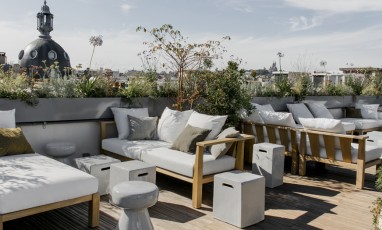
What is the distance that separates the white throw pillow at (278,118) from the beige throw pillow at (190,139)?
160 cm

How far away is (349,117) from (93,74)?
6.73m

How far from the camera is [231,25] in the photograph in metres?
8.25

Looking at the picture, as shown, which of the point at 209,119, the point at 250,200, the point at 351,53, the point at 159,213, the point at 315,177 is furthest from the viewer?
the point at 351,53

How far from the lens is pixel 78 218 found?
3381 mm

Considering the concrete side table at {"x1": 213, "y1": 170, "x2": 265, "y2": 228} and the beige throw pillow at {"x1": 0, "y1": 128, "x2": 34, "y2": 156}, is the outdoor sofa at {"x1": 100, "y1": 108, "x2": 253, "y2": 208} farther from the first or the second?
the beige throw pillow at {"x1": 0, "y1": 128, "x2": 34, "y2": 156}

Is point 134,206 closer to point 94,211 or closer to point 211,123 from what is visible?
point 94,211

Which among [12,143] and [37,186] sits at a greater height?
[12,143]

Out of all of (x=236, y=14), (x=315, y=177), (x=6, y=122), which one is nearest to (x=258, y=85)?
(x=236, y=14)

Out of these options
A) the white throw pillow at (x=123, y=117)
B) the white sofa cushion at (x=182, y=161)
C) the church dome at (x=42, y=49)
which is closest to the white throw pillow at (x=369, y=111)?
the white sofa cushion at (x=182, y=161)

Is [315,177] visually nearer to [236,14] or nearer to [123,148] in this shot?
[123,148]

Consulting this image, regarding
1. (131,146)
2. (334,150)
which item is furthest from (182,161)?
(334,150)

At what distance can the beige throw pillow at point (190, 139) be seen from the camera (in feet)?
13.8

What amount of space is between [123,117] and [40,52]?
78.4 ft

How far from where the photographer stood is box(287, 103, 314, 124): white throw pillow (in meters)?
7.44
